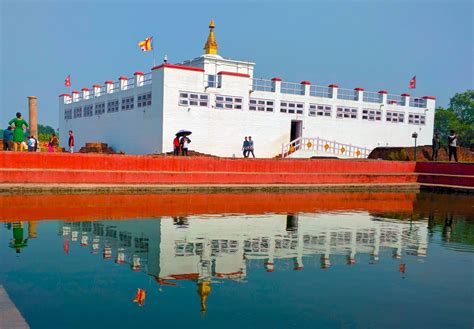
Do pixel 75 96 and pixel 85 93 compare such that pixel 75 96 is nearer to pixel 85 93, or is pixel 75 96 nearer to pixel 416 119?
pixel 85 93

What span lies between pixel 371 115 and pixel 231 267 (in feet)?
99.4

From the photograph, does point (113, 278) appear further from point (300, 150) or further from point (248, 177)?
point (300, 150)

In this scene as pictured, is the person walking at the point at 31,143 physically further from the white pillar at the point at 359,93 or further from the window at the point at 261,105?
the white pillar at the point at 359,93

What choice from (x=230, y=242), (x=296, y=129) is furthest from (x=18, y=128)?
(x=296, y=129)

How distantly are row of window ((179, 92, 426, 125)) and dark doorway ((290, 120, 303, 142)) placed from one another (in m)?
0.74

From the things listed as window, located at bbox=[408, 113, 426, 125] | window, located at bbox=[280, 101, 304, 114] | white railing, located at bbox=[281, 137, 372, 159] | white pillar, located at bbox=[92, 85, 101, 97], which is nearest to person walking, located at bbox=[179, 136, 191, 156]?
white railing, located at bbox=[281, 137, 372, 159]

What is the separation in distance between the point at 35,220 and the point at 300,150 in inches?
860

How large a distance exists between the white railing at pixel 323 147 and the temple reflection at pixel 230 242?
59.2ft

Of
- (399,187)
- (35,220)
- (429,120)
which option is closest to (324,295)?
(35,220)

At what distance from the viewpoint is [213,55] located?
31.4 metres

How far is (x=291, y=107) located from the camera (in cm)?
3209

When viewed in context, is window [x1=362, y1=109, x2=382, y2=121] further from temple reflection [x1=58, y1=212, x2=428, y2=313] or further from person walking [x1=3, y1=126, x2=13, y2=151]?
person walking [x1=3, y1=126, x2=13, y2=151]

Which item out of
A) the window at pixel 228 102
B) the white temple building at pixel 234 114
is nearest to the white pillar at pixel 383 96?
the white temple building at pixel 234 114

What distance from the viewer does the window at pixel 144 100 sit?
28.9 metres
